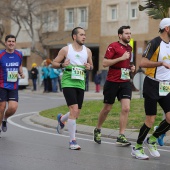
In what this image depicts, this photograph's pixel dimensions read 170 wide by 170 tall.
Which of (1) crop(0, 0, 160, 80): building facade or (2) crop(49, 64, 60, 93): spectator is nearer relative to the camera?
(2) crop(49, 64, 60, 93): spectator

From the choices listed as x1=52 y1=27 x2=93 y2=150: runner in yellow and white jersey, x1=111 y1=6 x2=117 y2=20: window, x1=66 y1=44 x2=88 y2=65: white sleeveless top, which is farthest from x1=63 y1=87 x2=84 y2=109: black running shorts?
x1=111 y1=6 x2=117 y2=20: window

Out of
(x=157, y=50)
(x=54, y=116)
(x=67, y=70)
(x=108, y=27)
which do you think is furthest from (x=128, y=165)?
(x=108, y=27)

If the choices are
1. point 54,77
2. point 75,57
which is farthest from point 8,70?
point 54,77

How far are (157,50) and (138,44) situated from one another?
35191 millimetres

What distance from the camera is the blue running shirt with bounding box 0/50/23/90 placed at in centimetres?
1109

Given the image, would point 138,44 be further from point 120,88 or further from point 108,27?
point 120,88

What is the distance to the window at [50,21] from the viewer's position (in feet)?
158

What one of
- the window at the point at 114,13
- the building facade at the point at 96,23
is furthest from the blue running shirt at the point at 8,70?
the window at the point at 114,13

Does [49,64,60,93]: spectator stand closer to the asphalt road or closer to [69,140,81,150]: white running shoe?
the asphalt road

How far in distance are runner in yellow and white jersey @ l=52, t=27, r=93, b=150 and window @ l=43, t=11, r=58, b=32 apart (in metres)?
38.4

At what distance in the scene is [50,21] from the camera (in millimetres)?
48875

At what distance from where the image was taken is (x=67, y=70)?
10.0 metres

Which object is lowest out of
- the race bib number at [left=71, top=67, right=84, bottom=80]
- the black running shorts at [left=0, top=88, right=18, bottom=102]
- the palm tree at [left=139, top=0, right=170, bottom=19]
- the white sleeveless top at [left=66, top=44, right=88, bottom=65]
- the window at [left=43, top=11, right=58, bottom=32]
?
the black running shorts at [left=0, top=88, right=18, bottom=102]

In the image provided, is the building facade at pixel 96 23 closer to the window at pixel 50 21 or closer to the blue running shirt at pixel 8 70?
the window at pixel 50 21
